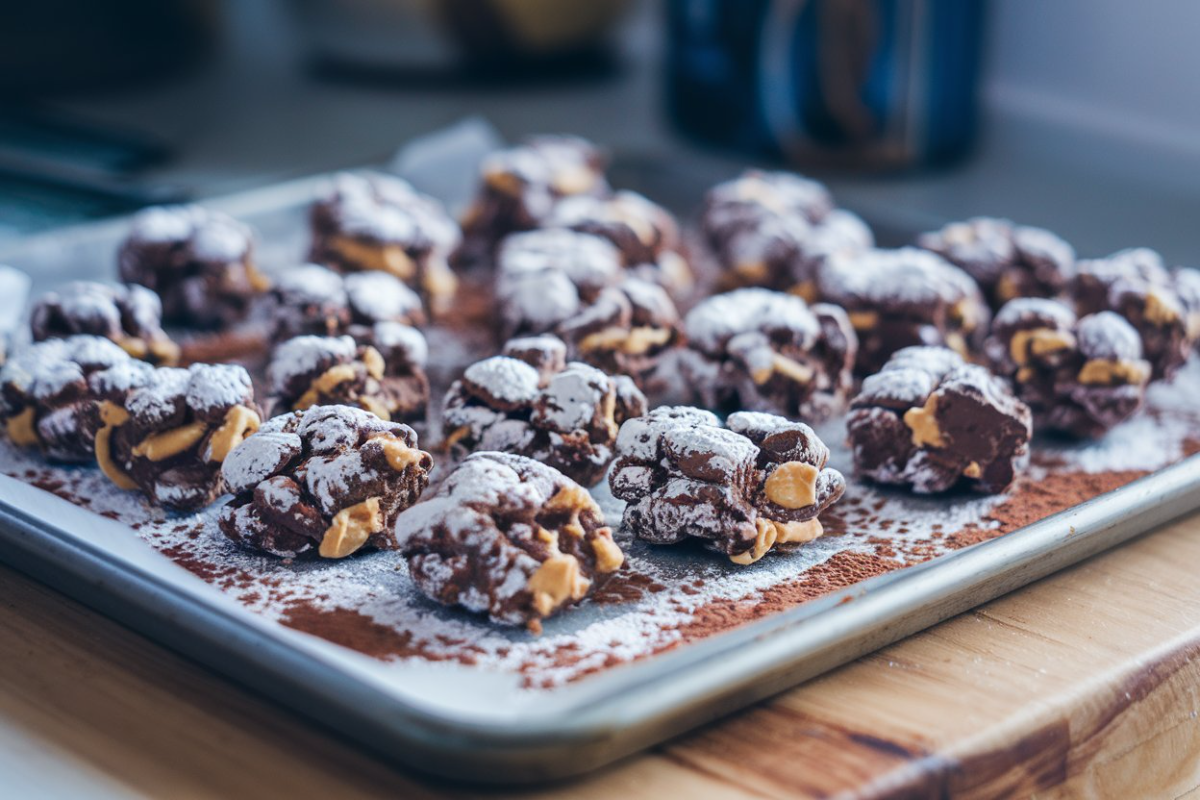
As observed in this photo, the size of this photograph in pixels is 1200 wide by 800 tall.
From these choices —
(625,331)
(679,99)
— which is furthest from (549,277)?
(679,99)

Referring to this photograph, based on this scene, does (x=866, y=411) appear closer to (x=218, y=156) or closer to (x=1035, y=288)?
(x=1035, y=288)

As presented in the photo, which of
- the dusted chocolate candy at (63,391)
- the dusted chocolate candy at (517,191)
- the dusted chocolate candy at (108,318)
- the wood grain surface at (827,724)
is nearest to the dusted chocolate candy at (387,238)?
the dusted chocolate candy at (517,191)

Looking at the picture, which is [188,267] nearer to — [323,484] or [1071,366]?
[323,484]

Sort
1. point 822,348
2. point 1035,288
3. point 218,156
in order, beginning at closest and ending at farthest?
point 822,348
point 1035,288
point 218,156

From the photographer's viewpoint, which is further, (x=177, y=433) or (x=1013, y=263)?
(x=1013, y=263)

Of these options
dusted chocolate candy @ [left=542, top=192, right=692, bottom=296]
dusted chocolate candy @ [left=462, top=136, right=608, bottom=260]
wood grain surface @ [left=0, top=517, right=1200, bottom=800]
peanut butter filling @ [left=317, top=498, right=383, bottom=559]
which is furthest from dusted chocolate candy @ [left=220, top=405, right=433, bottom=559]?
dusted chocolate candy @ [left=462, top=136, right=608, bottom=260]

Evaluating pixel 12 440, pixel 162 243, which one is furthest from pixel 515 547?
pixel 162 243
